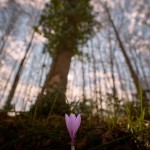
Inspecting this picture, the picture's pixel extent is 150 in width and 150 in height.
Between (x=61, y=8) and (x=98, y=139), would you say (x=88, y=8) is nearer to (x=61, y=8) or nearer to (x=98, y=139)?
(x=61, y=8)

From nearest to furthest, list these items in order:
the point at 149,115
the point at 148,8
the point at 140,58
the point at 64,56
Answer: the point at 149,115 < the point at 64,56 < the point at 148,8 < the point at 140,58

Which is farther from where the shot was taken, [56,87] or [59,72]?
[59,72]

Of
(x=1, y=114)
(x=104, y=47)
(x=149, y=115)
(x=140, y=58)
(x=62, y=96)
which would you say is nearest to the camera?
(x=1, y=114)

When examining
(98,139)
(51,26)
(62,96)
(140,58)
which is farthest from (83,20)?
(140,58)

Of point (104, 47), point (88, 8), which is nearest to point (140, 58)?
point (104, 47)

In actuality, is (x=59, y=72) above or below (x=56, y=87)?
above

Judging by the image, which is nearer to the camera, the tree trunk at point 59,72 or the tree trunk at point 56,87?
the tree trunk at point 56,87

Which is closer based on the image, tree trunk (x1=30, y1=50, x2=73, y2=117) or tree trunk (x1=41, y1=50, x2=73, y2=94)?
tree trunk (x1=30, y1=50, x2=73, y2=117)

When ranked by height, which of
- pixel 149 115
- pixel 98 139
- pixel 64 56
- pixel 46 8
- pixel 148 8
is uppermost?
pixel 148 8

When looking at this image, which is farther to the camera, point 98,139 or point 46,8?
point 46,8

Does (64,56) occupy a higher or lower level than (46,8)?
lower
